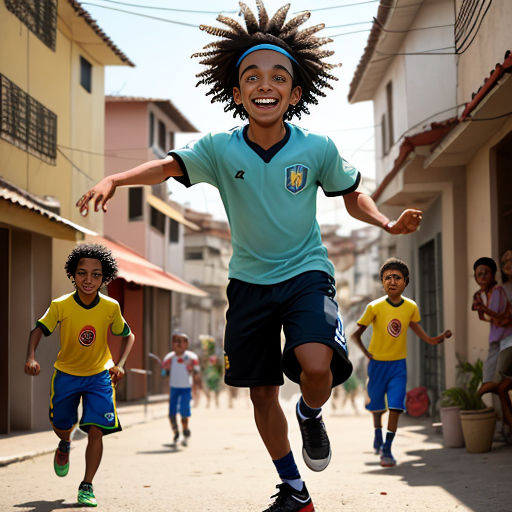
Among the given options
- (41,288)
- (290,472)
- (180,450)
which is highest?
(41,288)

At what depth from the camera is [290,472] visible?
507 centimetres

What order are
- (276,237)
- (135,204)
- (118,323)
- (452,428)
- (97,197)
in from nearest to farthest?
(97,197), (276,237), (118,323), (452,428), (135,204)

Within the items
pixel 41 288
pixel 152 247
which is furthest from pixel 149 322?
pixel 41 288

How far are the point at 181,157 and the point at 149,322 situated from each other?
23.3m

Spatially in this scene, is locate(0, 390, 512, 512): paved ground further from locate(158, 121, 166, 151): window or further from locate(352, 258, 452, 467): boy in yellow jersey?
locate(158, 121, 166, 151): window

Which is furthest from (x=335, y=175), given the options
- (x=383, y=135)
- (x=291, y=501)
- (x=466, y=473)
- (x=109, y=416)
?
(x=383, y=135)

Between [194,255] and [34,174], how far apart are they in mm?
30682

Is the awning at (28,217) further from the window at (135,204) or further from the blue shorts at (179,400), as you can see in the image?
the window at (135,204)

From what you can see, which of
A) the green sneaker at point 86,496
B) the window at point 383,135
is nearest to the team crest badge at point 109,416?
the green sneaker at point 86,496

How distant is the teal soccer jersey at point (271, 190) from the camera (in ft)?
16.0

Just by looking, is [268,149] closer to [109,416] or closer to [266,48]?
[266,48]

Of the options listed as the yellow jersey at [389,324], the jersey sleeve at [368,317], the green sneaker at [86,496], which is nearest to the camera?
the green sneaker at [86,496]

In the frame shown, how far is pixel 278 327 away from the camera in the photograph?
4961 mm

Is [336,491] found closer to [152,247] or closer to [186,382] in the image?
[186,382]
